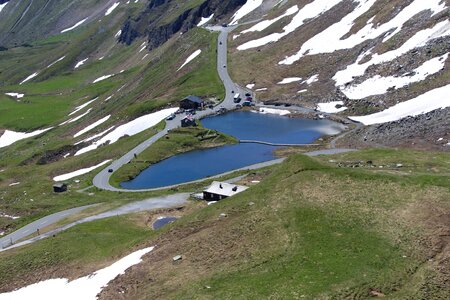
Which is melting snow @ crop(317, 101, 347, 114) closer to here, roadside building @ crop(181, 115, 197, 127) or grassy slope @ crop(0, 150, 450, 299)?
roadside building @ crop(181, 115, 197, 127)

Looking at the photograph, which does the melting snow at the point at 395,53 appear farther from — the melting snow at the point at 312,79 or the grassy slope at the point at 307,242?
the grassy slope at the point at 307,242

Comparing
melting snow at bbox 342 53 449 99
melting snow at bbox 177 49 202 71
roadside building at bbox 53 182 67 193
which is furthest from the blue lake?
melting snow at bbox 177 49 202 71

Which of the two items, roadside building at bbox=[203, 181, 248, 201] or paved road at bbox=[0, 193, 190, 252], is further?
paved road at bbox=[0, 193, 190, 252]

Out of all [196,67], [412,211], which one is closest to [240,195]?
[412,211]

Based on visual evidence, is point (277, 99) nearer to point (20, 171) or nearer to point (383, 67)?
point (383, 67)

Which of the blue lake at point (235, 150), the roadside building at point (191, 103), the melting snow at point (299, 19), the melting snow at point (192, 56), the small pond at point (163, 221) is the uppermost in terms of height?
the melting snow at point (299, 19)

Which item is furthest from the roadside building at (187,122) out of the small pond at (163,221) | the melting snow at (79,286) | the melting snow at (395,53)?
the melting snow at (79,286)
